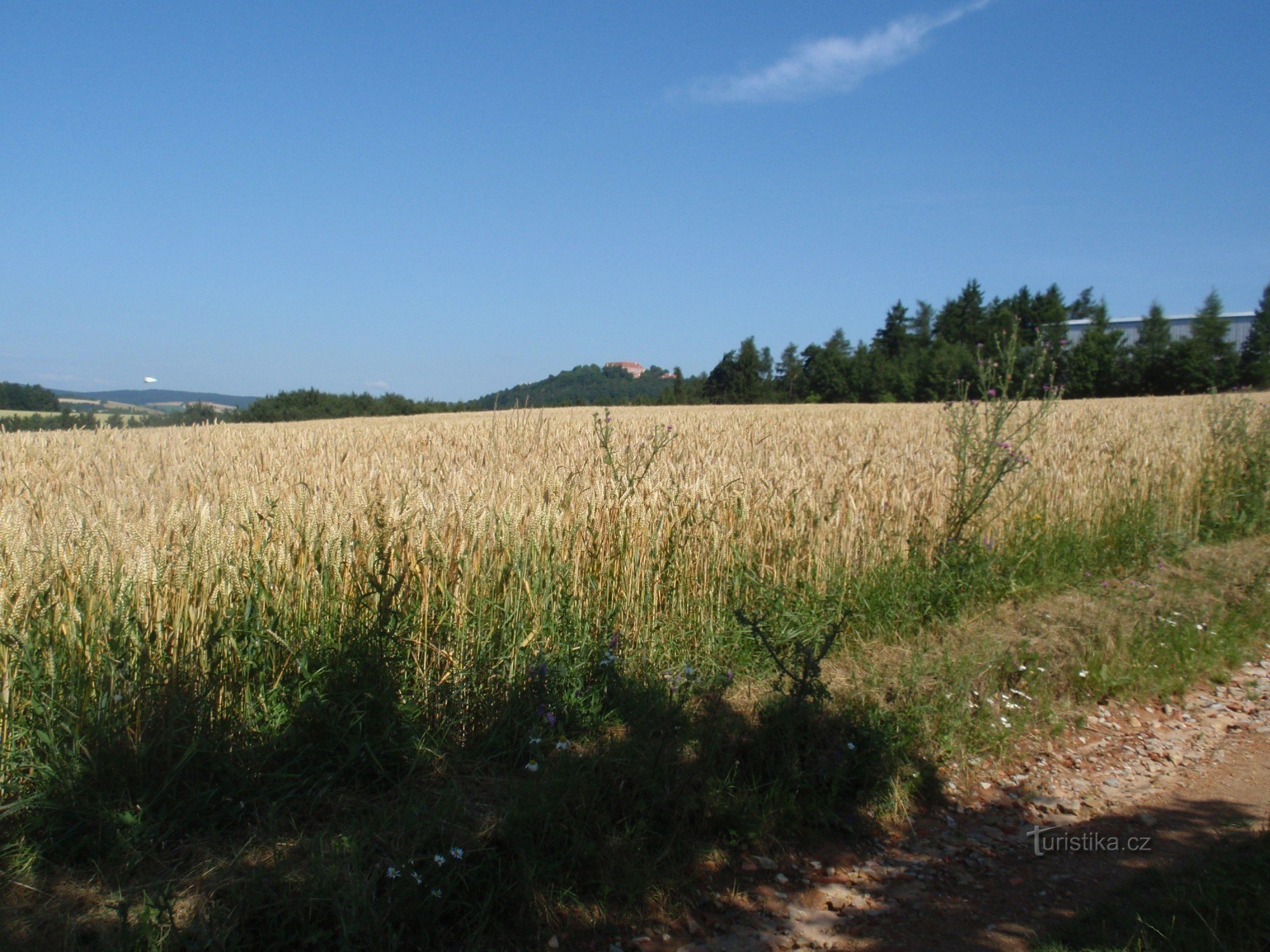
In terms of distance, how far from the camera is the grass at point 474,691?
2.53m

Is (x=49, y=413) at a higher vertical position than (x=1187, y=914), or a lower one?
higher

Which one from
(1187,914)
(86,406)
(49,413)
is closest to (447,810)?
(1187,914)

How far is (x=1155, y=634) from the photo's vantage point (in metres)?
5.07

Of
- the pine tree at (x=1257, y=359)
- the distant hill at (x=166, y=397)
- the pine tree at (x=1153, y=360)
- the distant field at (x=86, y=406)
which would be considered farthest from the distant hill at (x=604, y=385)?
the pine tree at (x=1257, y=359)

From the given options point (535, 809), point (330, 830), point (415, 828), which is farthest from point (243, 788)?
point (535, 809)

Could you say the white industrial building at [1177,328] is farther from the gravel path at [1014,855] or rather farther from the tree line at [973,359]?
the gravel path at [1014,855]

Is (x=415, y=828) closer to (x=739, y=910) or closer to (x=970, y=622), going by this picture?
(x=739, y=910)

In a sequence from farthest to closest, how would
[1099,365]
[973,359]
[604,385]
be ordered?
1. [604,385]
2. [1099,365]
3. [973,359]

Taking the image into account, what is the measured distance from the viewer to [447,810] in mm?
2799

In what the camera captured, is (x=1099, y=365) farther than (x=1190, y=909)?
Yes

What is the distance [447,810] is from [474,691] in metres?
0.77

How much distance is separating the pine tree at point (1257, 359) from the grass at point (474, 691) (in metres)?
53.8

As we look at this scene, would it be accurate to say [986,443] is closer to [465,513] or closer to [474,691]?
[465,513]

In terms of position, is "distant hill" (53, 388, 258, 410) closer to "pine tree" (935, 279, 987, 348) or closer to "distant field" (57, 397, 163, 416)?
"distant field" (57, 397, 163, 416)
